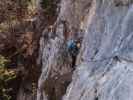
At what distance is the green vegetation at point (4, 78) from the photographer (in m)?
10.5

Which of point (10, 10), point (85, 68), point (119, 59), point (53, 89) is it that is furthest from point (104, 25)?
point (10, 10)

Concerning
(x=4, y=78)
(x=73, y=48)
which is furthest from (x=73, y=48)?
(x=4, y=78)

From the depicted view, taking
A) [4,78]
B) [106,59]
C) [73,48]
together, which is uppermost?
[106,59]

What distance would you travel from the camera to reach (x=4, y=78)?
35.4 ft

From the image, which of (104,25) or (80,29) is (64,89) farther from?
(104,25)

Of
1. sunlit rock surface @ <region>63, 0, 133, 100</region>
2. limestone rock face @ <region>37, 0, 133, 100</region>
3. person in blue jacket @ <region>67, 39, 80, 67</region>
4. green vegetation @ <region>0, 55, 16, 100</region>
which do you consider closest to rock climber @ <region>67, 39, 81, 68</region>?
person in blue jacket @ <region>67, 39, 80, 67</region>

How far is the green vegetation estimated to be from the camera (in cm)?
1046

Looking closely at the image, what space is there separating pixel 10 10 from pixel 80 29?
14.7 feet

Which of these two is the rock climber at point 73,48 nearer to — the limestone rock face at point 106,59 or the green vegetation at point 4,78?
the limestone rock face at point 106,59

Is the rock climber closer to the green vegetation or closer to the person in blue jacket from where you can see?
the person in blue jacket

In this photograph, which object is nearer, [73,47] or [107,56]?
[107,56]

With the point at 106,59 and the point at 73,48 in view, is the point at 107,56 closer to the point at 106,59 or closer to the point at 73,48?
the point at 106,59

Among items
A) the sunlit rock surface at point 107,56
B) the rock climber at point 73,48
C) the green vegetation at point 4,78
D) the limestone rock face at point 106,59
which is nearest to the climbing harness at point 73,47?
the rock climber at point 73,48

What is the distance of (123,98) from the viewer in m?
3.87
